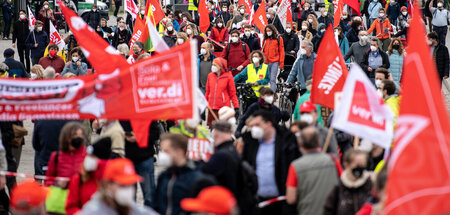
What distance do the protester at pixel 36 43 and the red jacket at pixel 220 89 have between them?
853cm

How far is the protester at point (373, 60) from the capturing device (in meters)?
16.6

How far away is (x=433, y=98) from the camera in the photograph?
20.4 ft

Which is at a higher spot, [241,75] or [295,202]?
[241,75]

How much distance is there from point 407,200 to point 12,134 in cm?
581

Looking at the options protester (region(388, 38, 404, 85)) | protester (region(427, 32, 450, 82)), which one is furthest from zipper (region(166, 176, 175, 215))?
protester (region(427, 32, 450, 82))

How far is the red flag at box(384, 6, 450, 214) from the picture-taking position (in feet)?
19.7

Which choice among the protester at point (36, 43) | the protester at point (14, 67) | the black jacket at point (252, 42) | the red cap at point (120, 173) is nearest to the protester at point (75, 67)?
the protester at point (14, 67)

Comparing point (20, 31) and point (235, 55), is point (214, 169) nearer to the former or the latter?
point (235, 55)

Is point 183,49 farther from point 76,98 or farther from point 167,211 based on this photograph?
point 167,211

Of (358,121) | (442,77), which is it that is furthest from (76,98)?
(442,77)

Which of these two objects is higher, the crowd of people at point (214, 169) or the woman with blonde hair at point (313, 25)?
the woman with blonde hair at point (313, 25)

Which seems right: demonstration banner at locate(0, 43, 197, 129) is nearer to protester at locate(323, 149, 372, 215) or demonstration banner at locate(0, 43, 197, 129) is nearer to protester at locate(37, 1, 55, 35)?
protester at locate(323, 149, 372, 215)

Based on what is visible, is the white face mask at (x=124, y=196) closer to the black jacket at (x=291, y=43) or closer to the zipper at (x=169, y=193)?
the zipper at (x=169, y=193)

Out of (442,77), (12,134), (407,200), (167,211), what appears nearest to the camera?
(407,200)
